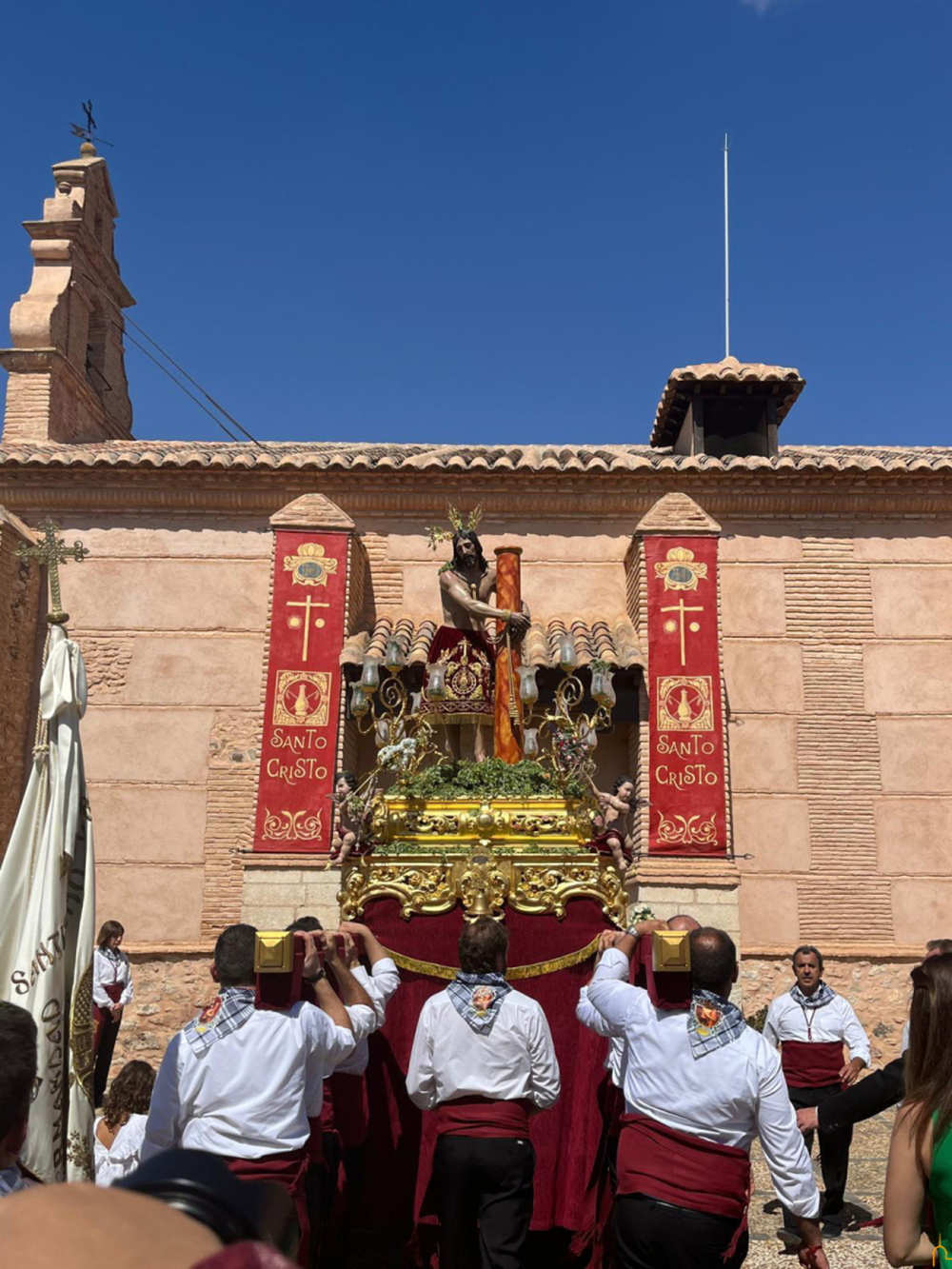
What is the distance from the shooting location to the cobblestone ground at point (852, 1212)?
6.21 metres

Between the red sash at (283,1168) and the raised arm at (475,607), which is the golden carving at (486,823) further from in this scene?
the red sash at (283,1168)

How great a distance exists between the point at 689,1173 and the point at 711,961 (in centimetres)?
73

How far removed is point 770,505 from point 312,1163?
11618 mm

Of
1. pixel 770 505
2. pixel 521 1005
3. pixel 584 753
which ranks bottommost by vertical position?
pixel 521 1005

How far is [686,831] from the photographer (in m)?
12.5

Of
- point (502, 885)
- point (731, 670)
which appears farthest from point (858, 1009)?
point (502, 885)

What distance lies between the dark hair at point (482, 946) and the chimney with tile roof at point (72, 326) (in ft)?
52.8

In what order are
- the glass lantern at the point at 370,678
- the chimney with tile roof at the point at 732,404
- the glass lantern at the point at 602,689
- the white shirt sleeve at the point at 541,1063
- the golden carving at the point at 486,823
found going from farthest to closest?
the chimney with tile roof at the point at 732,404 < the glass lantern at the point at 602,689 < the glass lantern at the point at 370,678 < the golden carving at the point at 486,823 < the white shirt sleeve at the point at 541,1063

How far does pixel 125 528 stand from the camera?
586 inches

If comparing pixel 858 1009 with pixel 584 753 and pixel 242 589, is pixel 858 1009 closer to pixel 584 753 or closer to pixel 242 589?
pixel 584 753

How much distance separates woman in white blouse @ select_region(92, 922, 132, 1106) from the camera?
894 centimetres

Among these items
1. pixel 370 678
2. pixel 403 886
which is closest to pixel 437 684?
pixel 370 678

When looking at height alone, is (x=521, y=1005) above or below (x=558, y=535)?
below

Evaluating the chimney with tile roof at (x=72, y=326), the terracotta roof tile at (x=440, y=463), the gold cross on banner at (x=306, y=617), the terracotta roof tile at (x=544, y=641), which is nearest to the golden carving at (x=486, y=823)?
the terracotta roof tile at (x=544, y=641)
